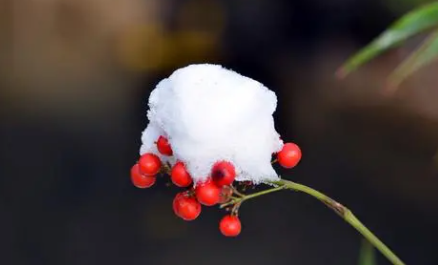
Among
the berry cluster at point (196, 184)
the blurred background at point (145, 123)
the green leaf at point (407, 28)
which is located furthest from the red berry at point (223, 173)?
the blurred background at point (145, 123)

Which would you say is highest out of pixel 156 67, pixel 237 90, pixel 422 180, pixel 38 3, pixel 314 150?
pixel 38 3

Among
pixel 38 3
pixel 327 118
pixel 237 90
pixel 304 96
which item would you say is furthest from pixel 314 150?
pixel 237 90

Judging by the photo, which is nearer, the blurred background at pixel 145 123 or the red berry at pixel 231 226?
the red berry at pixel 231 226

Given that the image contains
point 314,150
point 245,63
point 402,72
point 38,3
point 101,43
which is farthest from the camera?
point 38,3

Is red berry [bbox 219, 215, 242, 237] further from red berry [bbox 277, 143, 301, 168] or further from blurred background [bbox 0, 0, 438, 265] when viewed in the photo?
blurred background [bbox 0, 0, 438, 265]

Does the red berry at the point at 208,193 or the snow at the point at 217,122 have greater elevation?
the snow at the point at 217,122

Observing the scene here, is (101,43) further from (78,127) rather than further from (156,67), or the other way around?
(78,127)

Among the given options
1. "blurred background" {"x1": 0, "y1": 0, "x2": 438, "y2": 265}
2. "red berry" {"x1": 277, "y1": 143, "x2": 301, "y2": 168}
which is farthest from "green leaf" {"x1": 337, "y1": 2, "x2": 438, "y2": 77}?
"blurred background" {"x1": 0, "y1": 0, "x2": 438, "y2": 265}

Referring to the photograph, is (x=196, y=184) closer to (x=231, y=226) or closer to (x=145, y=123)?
(x=231, y=226)

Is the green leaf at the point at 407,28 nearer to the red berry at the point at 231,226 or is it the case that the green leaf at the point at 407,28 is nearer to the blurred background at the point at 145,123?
the red berry at the point at 231,226
